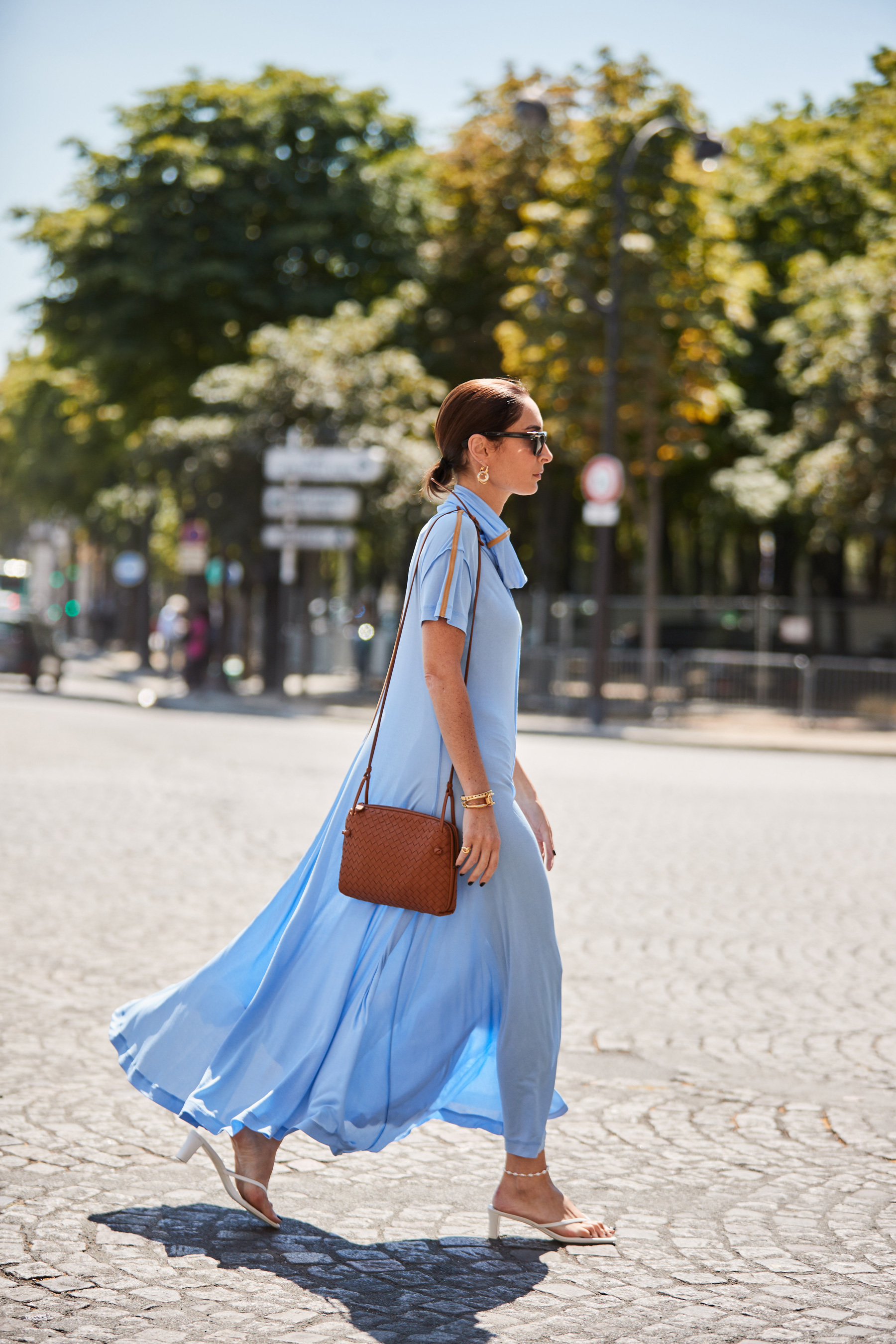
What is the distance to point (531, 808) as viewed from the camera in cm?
382

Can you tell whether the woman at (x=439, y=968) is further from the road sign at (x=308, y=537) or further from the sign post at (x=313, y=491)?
the road sign at (x=308, y=537)

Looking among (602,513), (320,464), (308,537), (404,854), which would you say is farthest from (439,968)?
(308,537)

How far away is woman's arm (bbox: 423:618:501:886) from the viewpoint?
134 inches

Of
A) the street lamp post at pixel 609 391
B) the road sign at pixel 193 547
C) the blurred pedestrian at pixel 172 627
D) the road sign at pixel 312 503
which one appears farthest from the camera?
the blurred pedestrian at pixel 172 627

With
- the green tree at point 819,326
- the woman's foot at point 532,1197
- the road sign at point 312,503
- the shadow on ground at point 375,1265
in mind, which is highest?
the green tree at point 819,326

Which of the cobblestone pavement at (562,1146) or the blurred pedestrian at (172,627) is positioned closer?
the cobblestone pavement at (562,1146)

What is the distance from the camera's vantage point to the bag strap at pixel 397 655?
347 cm

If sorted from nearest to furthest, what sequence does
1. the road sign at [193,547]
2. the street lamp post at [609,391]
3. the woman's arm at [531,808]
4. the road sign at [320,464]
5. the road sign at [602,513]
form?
the woman's arm at [531,808] → the road sign at [602,513] → the street lamp post at [609,391] → the road sign at [320,464] → the road sign at [193,547]

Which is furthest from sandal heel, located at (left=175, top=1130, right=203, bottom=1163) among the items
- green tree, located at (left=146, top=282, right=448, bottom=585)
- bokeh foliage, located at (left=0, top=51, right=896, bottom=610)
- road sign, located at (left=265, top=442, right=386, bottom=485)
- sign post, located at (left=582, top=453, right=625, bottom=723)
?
green tree, located at (left=146, top=282, right=448, bottom=585)

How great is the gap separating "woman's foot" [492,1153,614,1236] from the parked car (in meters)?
26.6

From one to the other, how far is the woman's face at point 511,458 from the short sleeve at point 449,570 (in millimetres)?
170

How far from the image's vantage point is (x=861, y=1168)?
4.20 meters

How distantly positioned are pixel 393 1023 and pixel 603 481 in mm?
20566

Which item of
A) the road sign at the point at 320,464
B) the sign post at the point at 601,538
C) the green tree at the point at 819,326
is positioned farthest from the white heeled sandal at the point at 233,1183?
the green tree at the point at 819,326
